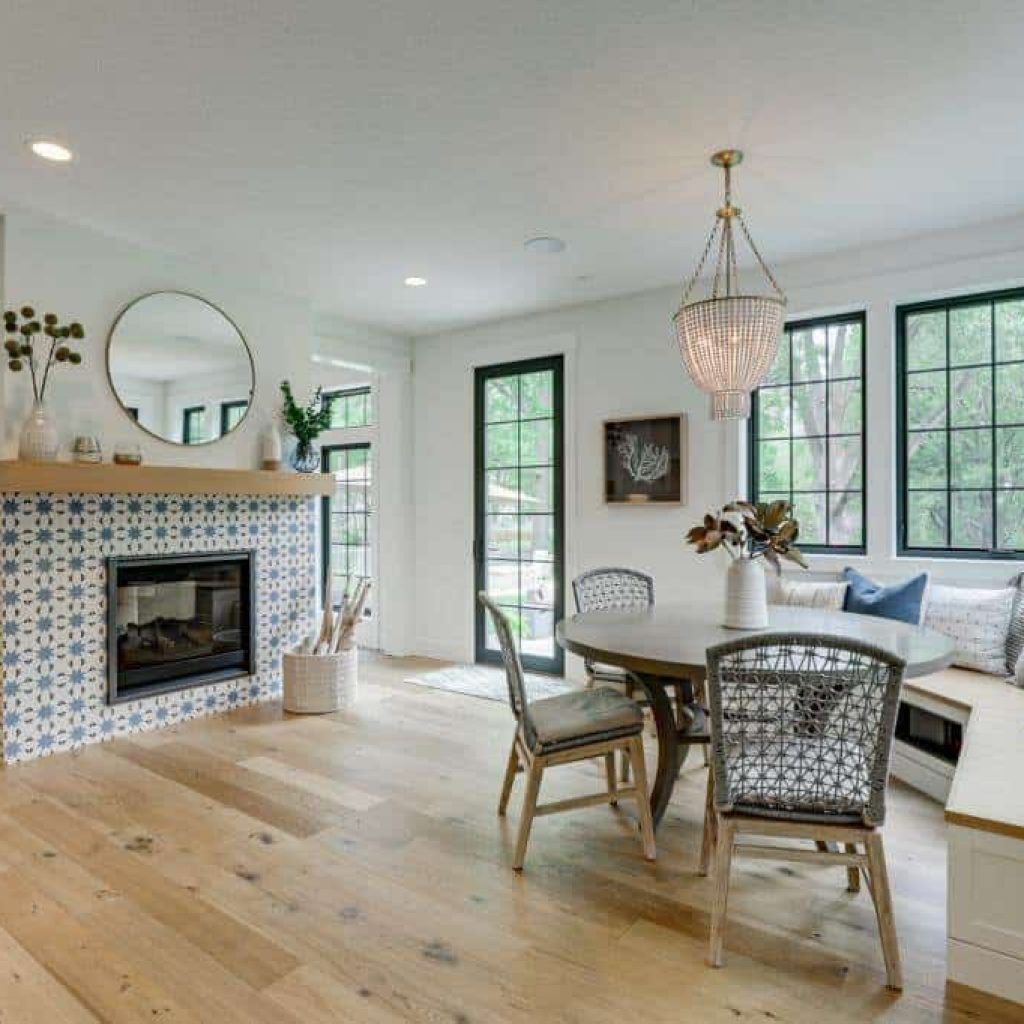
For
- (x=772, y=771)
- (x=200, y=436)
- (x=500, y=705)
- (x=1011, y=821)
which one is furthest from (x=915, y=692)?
(x=200, y=436)

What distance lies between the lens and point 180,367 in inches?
159

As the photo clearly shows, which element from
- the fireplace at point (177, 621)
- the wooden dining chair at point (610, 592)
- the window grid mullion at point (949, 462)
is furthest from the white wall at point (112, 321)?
the window grid mullion at point (949, 462)

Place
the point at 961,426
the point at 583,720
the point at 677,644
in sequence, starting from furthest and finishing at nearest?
the point at 961,426 → the point at 583,720 → the point at 677,644

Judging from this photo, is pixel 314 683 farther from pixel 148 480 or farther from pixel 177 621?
pixel 148 480

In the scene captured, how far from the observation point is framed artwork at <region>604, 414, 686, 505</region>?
14.9ft

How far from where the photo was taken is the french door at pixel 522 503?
521cm

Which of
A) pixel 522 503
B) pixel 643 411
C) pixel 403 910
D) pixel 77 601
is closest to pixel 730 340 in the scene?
pixel 643 411

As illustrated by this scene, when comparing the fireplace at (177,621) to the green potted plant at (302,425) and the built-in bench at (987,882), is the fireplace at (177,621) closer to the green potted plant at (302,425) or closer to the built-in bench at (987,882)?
the green potted plant at (302,425)

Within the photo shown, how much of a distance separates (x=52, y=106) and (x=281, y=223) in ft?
3.77

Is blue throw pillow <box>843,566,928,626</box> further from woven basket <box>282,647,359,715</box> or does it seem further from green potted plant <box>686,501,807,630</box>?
woven basket <box>282,647,359,715</box>

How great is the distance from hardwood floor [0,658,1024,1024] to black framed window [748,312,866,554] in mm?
1651

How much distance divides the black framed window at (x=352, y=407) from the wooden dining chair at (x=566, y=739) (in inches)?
160

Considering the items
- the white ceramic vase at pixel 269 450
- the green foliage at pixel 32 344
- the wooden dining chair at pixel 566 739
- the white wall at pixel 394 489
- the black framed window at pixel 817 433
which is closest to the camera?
the wooden dining chair at pixel 566 739

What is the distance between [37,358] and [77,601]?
47.7 inches
